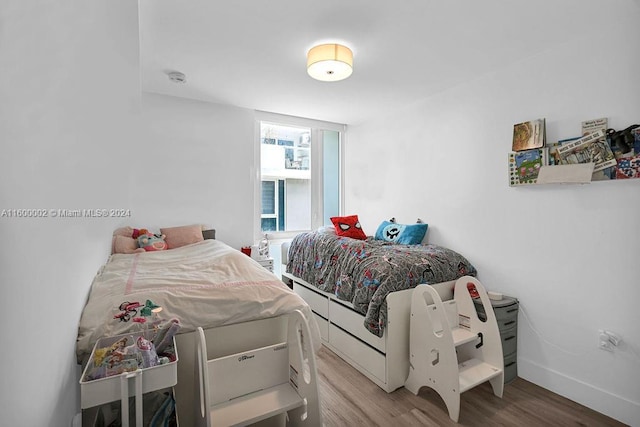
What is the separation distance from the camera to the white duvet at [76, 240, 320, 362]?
1160 mm

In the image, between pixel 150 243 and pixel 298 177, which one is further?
pixel 298 177

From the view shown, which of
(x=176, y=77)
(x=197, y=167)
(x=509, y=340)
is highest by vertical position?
(x=176, y=77)

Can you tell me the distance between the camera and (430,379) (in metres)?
1.91

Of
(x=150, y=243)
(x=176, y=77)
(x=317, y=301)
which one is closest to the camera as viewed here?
(x=176, y=77)

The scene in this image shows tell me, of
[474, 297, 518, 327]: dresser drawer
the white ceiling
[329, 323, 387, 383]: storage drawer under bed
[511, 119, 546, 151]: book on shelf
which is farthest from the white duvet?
[511, 119, 546, 151]: book on shelf

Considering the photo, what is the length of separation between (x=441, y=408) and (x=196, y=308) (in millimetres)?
1589

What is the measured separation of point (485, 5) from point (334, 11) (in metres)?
0.81

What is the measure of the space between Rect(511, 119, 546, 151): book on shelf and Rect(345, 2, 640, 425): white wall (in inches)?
2.4

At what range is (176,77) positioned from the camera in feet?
8.36

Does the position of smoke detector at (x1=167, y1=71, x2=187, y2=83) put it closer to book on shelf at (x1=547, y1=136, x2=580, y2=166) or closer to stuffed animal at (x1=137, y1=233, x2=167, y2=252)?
stuffed animal at (x1=137, y1=233, x2=167, y2=252)

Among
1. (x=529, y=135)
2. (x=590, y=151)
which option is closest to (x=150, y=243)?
(x=529, y=135)

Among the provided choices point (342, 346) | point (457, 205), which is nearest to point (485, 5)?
point (457, 205)

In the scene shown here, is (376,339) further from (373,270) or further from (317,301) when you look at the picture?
(317,301)

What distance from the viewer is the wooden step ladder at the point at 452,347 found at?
1.79m
